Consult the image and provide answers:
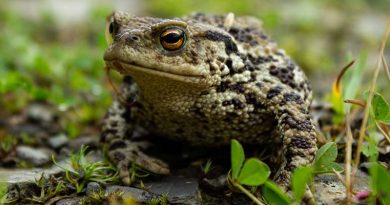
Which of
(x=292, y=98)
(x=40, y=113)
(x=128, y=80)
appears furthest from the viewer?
(x=40, y=113)

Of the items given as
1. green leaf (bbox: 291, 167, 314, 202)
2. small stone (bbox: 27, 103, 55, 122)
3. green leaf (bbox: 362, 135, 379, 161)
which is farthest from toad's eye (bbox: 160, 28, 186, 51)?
small stone (bbox: 27, 103, 55, 122)

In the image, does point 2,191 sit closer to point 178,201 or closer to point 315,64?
point 178,201

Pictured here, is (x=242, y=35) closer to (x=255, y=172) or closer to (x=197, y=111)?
(x=197, y=111)

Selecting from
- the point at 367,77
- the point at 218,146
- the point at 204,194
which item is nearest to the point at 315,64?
the point at 367,77

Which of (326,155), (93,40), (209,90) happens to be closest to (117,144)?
(209,90)

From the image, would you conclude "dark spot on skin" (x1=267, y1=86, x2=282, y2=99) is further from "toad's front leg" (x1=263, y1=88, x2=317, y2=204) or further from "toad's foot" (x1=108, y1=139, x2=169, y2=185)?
"toad's foot" (x1=108, y1=139, x2=169, y2=185)

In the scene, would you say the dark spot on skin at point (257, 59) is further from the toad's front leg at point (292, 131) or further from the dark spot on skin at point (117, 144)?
the dark spot on skin at point (117, 144)
